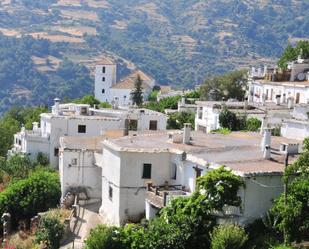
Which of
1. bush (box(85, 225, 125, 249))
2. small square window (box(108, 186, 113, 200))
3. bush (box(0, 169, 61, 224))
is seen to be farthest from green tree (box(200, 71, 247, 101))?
bush (box(85, 225, 125, 249))

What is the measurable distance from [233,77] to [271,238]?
179 ft

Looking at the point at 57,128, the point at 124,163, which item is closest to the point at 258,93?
the point at 57,128

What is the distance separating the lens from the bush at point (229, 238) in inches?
952

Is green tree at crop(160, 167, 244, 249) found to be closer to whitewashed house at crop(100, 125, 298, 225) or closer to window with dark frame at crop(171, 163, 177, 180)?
whitewashed house at crop(100, 125, 298, 225)

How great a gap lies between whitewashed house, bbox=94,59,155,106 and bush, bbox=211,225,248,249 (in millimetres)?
89109

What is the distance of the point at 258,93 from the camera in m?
68.8

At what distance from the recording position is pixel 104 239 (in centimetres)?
2634

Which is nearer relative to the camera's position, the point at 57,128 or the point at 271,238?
the point at 271,238

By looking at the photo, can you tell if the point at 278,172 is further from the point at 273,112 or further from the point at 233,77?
the point at 233,77

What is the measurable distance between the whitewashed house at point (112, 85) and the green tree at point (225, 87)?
37.0 metres

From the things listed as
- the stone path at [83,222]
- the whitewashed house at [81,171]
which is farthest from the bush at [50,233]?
the whitewashed house at [81,171]

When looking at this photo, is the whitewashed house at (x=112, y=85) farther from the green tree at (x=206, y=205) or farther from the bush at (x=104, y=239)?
the green tree at (x=206, y=205)

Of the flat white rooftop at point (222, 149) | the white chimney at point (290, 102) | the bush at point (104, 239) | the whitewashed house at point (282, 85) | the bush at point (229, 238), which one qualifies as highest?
the whitewashed house at point (282, 85)

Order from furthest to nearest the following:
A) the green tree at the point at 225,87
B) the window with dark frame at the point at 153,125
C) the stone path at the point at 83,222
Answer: the green tree at the point at 225,87
the window with dark frame at the point at 153,125
the stone path at the point at 83,222
